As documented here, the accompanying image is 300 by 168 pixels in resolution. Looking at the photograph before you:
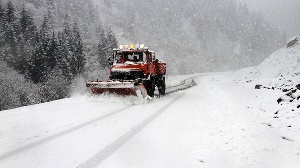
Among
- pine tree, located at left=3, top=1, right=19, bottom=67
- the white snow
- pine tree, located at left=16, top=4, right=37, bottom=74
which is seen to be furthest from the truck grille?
pine tree, located at left=3, top=1, right=19, bottom=67

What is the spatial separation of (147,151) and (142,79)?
24.0 feet

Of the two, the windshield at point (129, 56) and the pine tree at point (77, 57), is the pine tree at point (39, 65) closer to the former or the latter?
the pine tree at point (77, 57)

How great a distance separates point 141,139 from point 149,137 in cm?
23

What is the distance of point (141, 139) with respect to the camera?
5.48 m

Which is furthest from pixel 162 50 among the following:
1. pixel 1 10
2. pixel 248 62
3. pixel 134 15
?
pixel 1 10

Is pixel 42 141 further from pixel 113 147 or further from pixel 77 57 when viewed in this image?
pixel 77 57

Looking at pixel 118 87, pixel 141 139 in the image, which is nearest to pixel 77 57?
pixel 118 87

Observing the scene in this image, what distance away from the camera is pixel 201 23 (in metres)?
114

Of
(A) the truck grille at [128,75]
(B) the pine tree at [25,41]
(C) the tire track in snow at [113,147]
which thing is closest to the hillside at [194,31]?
(B) the pine tree at [25,41]

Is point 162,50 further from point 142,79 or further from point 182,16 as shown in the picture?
point 142,79

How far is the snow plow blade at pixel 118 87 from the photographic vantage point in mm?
10768

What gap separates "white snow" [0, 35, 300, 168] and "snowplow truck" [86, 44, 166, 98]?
6.07 feet

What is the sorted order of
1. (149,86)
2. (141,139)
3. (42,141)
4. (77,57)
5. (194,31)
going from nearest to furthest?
(42,141) < (141,139) < (149,86) < (77,57) < (194,31)

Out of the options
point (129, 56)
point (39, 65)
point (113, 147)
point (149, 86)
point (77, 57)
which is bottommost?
point (113, 147)
